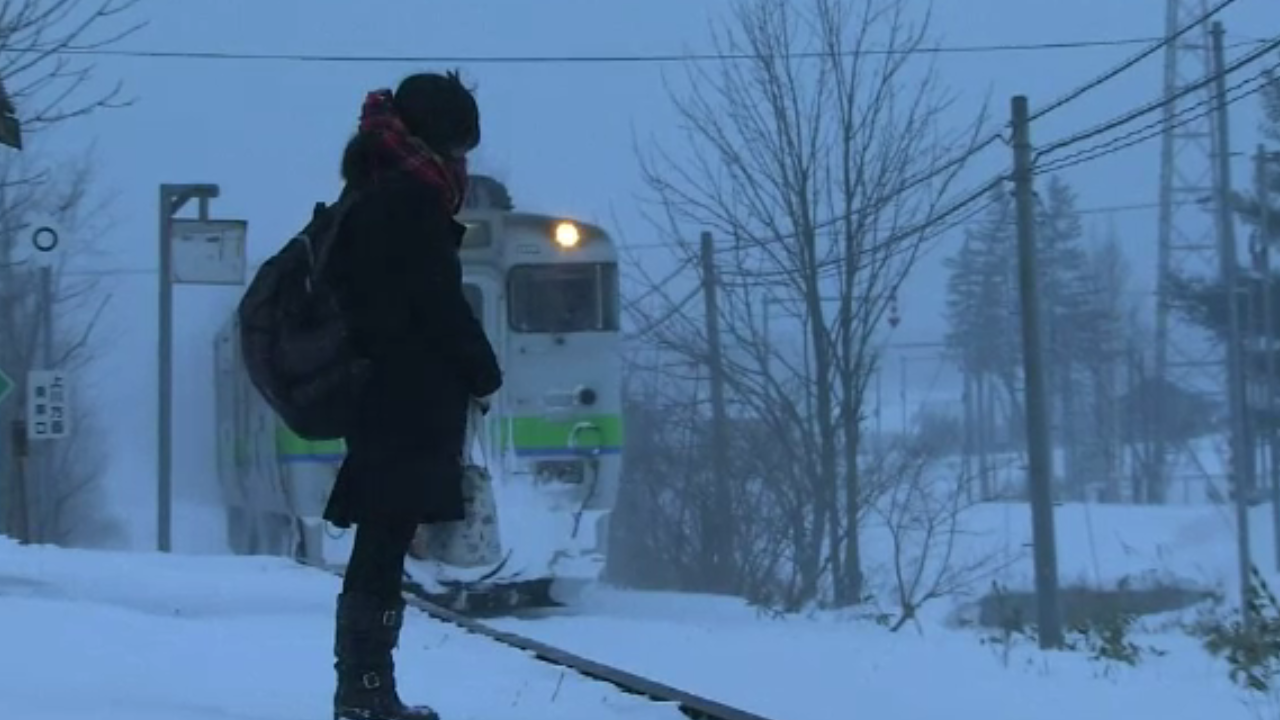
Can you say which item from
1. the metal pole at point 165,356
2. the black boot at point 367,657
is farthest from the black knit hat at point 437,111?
the metal pole at point 165,356

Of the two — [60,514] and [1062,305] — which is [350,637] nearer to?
[60,514]

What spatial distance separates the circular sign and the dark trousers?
14.2 metres

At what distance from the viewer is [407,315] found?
16.3 feet

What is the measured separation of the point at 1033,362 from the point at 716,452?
24.8 ft

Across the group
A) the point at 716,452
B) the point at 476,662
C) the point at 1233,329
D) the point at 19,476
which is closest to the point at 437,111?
the point at 476,662

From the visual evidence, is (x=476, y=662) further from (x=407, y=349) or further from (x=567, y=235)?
(x=567, y=235)

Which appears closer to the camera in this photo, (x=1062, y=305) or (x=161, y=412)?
(x=161, y=412)

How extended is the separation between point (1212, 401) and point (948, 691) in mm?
56920

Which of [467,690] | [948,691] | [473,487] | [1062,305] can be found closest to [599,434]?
[948,691]

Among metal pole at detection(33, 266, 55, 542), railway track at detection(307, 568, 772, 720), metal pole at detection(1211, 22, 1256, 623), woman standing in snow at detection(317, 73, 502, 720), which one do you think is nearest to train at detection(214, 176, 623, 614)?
railway track at detection(307, 568, 772, 720)

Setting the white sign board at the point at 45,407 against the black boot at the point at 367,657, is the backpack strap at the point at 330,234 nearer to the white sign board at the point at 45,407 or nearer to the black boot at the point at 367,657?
the black boot at the point at 367,657

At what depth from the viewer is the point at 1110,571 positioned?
3928cm

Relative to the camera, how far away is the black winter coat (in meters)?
4.97

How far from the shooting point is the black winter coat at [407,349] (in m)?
4.97
